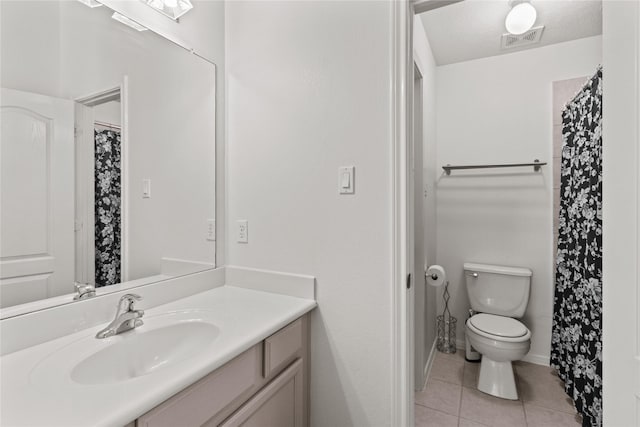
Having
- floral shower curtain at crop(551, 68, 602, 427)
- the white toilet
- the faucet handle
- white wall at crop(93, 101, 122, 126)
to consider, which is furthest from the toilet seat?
white wall at crop(93, 101, 122, 126)

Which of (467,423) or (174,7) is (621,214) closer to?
(467,423)

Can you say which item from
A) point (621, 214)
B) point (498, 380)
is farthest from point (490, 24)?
point (498, 380)

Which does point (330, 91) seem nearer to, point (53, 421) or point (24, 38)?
point (24, 38)

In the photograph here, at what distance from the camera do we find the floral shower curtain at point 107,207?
1070 mm

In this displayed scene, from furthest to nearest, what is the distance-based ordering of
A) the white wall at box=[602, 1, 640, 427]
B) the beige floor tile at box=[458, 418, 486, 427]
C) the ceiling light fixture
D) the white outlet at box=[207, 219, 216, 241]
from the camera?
the ceiling light fixture < the beige floor tile at box=[458, 418, 486, 427] < the white outlet at box=[207, 219, 216, 241] < the white wall at box=[602, 1, 640, 427]

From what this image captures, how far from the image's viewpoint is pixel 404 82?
1.17m

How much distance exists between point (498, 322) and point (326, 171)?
5.82ft

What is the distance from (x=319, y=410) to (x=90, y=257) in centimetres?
108

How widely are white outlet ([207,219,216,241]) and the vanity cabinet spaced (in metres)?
0.59

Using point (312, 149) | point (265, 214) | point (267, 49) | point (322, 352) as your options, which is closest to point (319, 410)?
point (322, 352)

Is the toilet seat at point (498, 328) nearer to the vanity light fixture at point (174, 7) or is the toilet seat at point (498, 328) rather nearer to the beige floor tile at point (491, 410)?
the beige floor tile at point (491, 410)

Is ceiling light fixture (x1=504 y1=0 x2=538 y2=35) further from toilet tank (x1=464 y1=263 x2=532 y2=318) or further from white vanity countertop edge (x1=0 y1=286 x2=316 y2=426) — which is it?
white vanity countertop edge (x1=0 y1=286 x2=316 y2=426)

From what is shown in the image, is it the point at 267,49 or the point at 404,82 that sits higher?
the point at 267,49

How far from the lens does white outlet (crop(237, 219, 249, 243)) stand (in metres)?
1.51
